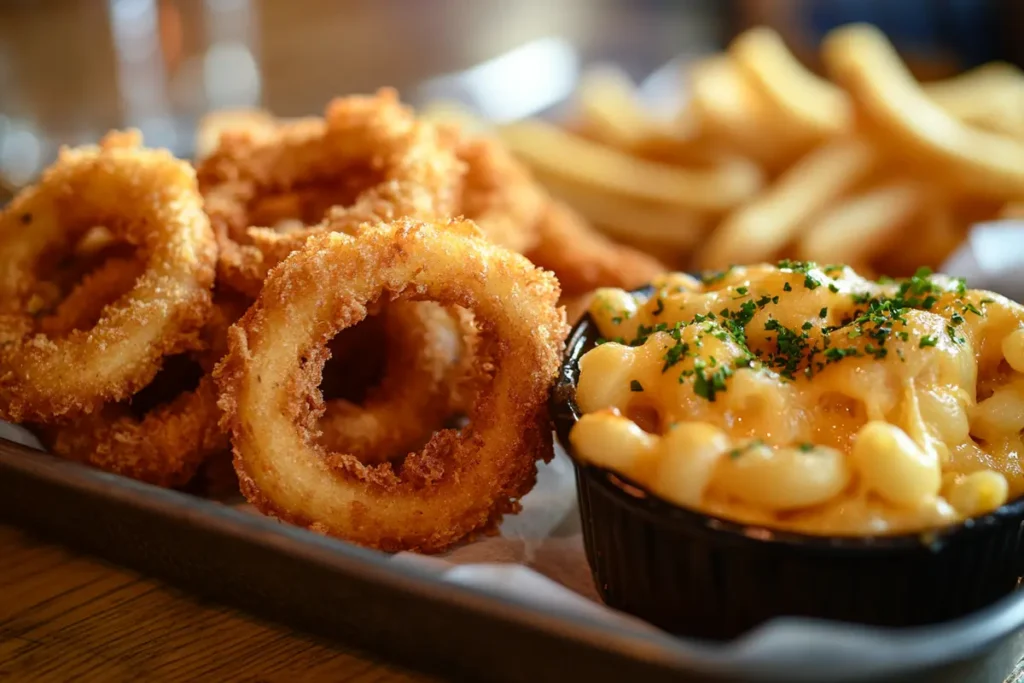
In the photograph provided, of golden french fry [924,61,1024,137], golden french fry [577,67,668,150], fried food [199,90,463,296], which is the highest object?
fried food [199,90,463,296]

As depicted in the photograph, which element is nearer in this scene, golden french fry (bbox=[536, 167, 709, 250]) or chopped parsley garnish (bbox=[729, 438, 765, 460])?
chopped parsley garnish (bbox=[729, 438, 765, 460])

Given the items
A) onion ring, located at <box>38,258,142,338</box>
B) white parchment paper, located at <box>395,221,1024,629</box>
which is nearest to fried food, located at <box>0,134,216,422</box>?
onion ring, located at <box>38,258,142,338</box>

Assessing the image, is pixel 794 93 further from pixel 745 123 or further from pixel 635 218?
pixel 635 218

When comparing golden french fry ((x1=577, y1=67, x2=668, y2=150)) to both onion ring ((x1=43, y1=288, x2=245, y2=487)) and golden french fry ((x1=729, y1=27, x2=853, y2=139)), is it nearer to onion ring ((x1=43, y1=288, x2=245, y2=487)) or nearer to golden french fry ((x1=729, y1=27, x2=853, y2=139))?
golden french fry ((x1=729, y1=27, x2=853, y2=139))

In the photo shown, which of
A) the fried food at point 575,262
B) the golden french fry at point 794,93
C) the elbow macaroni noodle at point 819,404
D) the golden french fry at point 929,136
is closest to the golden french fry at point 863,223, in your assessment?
the golden french fry at point 929,136

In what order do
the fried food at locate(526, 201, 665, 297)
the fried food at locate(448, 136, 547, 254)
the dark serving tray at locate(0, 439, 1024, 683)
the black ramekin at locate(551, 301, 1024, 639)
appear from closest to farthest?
the dark serving tray at locate(0, 439, 1024, 683)
the black ramekin at locate(551, 301, 1024, 639)
the fried food at locate(448, 136, 547, 254)
the fried food at locate(526, 201, 665, 297)

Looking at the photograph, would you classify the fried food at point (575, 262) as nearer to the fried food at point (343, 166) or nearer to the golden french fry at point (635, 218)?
the fried food at point (343, 166)

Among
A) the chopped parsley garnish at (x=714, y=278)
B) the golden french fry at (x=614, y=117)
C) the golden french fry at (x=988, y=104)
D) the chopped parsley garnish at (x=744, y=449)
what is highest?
the chopped parsley garnish at (x=744, y=449)
